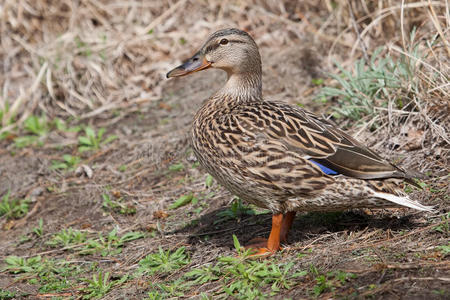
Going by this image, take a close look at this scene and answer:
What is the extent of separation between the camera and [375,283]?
301 cm

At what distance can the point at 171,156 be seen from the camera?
18.7 ft

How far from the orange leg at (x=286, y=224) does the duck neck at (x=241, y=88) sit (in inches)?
36.2

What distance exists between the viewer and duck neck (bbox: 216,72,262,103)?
4324 millimetres

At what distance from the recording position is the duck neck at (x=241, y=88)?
14.2ft

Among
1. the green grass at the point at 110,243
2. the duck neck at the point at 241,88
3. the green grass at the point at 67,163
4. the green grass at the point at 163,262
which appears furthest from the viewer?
the green grass at the point at 67,163

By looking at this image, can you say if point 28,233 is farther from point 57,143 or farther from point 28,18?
point 28,18

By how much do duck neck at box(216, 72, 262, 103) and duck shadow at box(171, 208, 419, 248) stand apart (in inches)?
36.6

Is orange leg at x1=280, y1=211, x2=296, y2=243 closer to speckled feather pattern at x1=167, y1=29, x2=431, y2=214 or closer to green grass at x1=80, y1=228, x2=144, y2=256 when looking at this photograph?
speckled feather pattern at x1=167, y1=29, x2=431, y2=214

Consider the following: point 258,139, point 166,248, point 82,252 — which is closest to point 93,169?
point 82,252

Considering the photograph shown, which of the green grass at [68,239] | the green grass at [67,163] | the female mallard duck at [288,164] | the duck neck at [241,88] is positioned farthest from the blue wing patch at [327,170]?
the green grass at [67,163]

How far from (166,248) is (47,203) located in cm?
172

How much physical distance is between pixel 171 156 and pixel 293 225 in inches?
72.4

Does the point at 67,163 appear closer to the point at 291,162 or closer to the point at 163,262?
the point at 163,262

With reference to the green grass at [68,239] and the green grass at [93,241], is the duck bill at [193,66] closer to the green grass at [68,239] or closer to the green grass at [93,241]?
the green grass at [93,241]
